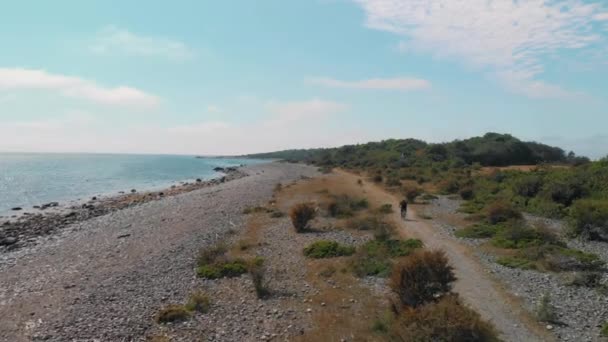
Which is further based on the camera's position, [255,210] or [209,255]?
[255,210]

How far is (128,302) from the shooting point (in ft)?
50.0

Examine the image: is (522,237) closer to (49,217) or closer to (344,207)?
(344,207)

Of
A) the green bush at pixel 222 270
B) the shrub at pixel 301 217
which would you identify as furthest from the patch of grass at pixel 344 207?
the green bush at pixel 222 270

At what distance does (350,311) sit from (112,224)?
86.9ft

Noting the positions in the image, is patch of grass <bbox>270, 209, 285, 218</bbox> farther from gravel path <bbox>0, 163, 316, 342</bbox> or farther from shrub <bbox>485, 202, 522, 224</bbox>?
shrub <bbox>485, 202, 522, 224</bbox>

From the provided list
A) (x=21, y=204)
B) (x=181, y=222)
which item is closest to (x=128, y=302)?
(x=181, y=222)

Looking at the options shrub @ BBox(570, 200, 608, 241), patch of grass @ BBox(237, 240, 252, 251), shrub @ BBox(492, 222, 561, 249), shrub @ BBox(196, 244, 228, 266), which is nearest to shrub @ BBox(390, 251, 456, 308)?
shrub @ BBox(196, 244, 228, 266)

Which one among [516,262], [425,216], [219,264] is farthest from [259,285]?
[425,216]

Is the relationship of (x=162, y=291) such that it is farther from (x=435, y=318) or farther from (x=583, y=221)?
(x=583, y=221)

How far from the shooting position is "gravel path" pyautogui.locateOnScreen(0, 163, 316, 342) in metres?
13.5

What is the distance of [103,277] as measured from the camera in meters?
18.7

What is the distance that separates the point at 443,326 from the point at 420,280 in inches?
130

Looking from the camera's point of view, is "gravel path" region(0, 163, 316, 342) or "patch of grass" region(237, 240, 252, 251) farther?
"patch of grass" region(237, 240, 252, 251)

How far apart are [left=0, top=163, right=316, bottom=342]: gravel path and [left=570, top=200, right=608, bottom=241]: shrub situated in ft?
66.1
